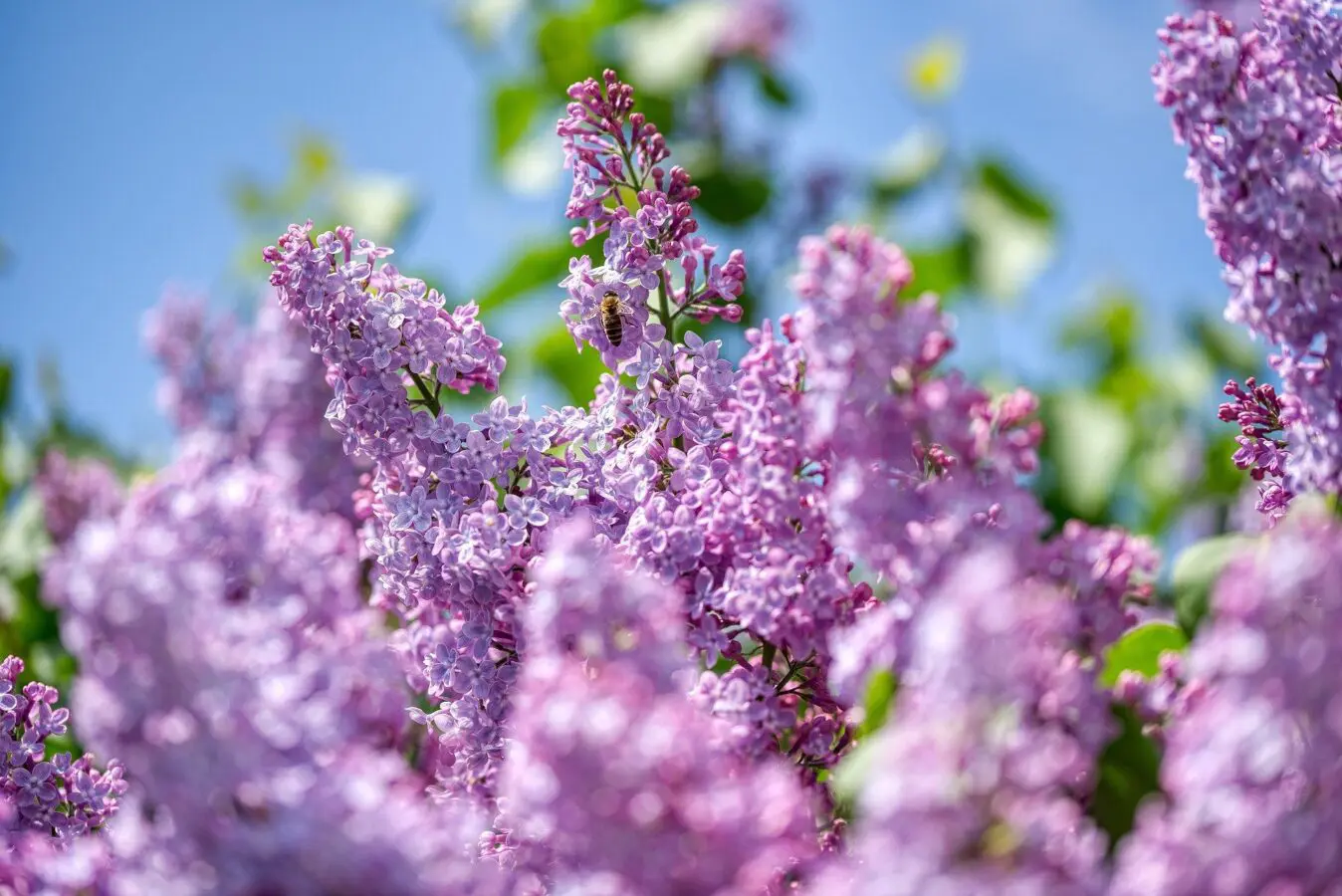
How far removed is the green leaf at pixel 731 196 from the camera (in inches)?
106

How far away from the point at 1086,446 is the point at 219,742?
236cm

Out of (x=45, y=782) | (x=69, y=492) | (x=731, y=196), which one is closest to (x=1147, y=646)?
(x=45, y=782)

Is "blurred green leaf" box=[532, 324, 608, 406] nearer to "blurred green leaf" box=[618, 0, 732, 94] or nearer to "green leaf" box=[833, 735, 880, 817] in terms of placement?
"blurred green leaf" box=[618, 0, 732, 94]

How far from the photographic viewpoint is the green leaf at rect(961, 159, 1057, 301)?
2.96 m

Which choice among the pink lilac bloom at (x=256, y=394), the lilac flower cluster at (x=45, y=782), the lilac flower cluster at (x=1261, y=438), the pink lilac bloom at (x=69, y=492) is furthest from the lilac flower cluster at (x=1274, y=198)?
the pink lilac bloom at (x=69, y=492)

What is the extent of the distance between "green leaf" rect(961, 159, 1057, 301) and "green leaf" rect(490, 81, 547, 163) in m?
1.10

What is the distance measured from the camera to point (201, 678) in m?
0.49

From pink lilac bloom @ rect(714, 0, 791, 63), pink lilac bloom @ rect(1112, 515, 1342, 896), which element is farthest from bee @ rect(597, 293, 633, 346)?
pink lilac bloom @ rect(714, 0, 791, 63)

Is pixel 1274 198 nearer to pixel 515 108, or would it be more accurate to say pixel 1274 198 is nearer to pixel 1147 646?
pixel 1147 646

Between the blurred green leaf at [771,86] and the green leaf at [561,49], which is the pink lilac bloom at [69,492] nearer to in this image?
the green leaf at [561,49]

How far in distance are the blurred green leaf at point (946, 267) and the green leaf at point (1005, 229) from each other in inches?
1.1

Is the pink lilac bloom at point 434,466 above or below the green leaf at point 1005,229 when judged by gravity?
below

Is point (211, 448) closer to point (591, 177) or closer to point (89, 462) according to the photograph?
point (89, 462)

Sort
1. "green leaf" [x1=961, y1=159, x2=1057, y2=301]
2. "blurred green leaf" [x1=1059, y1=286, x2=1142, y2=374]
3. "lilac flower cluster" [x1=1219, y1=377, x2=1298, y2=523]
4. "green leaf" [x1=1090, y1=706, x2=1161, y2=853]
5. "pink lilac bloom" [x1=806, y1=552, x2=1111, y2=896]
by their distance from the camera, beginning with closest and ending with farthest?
"pink lilac bloom" [x1=806, y1=552, x2=1111, y2=896] → "green leaf" [x1=1090, y1=706, x2=1161, y2=853] → "lilac flower cluster" [x1=1219, y1=377, x2=1298, y2=523] → "green leaf" [x1=961, y1=159, x2=1057, y2=301] → "blurred green leaf" [x1=1059, y1=286, x2=1142, y2=374]
